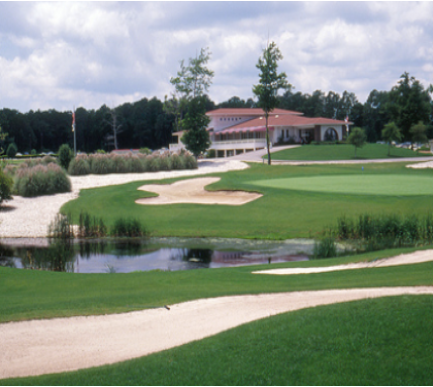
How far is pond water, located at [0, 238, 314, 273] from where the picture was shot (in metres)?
18.2

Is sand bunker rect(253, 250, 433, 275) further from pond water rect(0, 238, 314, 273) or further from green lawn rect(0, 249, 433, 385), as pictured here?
green lawn rect(0, 249, 433, 385)

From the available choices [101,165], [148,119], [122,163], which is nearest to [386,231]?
[101,165]

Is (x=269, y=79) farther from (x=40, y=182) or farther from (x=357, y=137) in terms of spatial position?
(x=40, y=182)

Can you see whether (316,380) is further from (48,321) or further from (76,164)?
(76,164)

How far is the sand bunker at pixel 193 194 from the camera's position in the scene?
29.5 meters

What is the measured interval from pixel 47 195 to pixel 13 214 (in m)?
5.33

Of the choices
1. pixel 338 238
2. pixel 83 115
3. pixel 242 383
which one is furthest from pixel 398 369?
pixel 83 115

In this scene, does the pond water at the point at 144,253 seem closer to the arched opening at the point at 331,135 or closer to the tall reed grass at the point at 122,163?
the tall reed grass at the point at 122,163

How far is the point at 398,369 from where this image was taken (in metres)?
5.96

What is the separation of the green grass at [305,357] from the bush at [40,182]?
28.7 m

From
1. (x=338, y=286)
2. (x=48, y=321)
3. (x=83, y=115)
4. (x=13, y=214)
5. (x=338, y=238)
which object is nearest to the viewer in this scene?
(x=48, y=321)

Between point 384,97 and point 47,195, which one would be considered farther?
point 384,97

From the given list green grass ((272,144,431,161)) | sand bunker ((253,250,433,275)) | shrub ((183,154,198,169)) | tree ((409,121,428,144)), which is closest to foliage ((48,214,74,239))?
sand bunker ((253,250,433,275))

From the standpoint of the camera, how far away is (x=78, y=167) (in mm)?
45375
